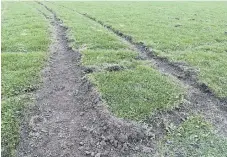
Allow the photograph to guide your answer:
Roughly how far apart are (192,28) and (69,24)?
41.7 feet

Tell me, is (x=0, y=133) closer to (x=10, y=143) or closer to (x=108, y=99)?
(x=10, y=143)

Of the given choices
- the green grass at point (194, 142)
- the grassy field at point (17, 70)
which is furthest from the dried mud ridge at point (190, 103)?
the grassy field at point (17, 70)

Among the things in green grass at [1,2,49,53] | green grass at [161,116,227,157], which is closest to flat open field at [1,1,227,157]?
green grass at [161,116,227,157]

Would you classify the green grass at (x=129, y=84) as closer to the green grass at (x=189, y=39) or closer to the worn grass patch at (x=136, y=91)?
the worn grass patch at (x=136, y=91)

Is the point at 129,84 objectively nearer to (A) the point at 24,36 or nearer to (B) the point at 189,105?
(B) the point at 189,105

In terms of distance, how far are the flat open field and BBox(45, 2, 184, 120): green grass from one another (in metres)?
0.05

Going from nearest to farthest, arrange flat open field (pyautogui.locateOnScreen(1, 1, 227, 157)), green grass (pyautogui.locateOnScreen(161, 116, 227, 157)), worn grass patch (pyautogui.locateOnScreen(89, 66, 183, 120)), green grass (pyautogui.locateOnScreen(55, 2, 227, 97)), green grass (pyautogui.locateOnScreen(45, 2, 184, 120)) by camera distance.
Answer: green grass (pyautogui.locateOnScreen(161, 116, 227, 157)) → flat open field (pyautogui.locateOnScreen(1, 1, 227, 157)) → worn grass patch (pyautogui.locateOnScreen(89, 66, 183, 120)) → green grass (pyautogui.locateOnScreen(45, 2, 184, 120)) → green grass (pyautogui.locateOnScreen(55, 2, 227, 97))

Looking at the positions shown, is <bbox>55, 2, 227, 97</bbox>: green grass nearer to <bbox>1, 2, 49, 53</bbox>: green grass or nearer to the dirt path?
the dirt path

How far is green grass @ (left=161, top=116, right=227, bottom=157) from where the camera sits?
12.7 meters

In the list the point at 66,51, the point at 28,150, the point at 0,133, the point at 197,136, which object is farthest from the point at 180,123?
the point at 66,51

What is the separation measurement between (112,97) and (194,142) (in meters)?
4.53

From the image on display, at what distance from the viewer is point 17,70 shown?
66.5 feet

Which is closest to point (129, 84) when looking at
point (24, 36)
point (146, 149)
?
point (146, 149)

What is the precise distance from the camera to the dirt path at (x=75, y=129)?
503 inches
